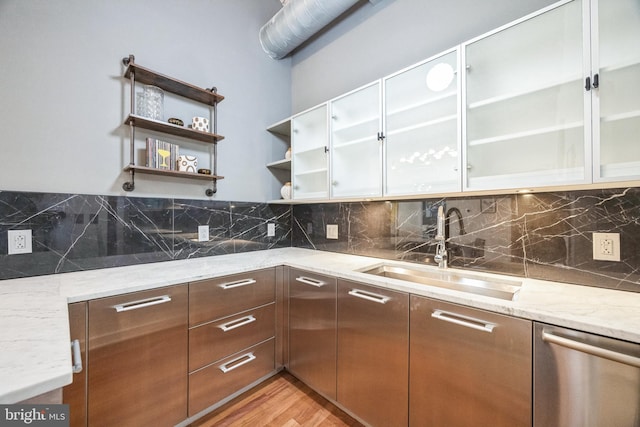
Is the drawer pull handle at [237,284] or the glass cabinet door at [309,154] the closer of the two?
the drawer pull handle at [237,284]

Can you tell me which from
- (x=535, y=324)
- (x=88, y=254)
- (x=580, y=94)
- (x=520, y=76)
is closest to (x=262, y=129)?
(x=88, y=254)

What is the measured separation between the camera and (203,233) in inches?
76.7

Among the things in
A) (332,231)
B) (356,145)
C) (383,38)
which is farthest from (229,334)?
(383,38)

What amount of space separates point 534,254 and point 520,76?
2.93 feet

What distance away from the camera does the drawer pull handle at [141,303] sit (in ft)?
3.69

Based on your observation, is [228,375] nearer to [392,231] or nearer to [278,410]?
[278,410]

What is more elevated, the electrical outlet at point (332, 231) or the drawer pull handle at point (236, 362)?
the electrical outlet at point (332, 231)

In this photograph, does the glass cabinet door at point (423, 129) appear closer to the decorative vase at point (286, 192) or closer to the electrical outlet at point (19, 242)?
the decorative vase at point (286, 192)

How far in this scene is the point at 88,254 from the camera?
146cm

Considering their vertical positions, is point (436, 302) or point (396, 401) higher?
point (436, 302)

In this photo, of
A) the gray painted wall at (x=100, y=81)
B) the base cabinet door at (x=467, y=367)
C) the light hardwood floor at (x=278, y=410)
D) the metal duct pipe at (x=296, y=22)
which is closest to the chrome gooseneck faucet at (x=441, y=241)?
the base cabinet door at (x=467, y=367)

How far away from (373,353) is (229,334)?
0.85 m

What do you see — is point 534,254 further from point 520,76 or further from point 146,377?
point 146,377

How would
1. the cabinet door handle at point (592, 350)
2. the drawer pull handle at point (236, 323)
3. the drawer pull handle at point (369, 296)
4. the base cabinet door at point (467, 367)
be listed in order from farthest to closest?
the drawer pull handle at point (236, 323), the drawer pull handle at point (369, 296), the base cabinet door at point (467, 367), the cabinet door handle at point (592, 350)
